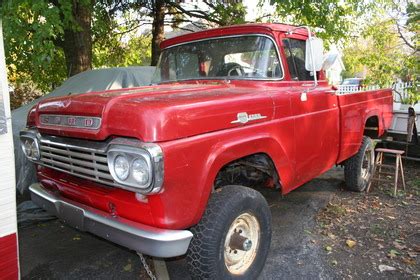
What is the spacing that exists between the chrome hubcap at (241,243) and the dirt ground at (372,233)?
2.71ft

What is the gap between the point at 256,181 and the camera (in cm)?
385

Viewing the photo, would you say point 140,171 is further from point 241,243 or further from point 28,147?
point 28,147

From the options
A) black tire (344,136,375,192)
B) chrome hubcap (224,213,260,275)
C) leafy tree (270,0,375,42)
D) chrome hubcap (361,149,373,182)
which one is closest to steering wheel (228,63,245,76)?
chrome hubcap (224,213,260,275)

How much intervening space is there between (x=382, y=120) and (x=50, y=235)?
487 cm

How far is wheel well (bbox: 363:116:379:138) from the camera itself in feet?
18.9

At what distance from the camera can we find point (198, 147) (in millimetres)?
2510

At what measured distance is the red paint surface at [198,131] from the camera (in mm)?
2395

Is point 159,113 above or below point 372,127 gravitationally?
above

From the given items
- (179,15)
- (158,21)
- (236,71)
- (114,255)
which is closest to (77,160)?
(114,255)

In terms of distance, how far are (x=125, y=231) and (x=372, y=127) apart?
183 inches

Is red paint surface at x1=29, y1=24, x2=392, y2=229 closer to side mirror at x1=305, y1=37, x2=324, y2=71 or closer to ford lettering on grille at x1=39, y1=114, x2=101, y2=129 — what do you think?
ford lettering on grille at x1=39, y1=114, x2=101, y2=129

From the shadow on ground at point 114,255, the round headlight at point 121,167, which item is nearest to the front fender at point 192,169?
the round headlight at point 121,167

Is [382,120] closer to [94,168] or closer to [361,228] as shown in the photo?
[361,228]

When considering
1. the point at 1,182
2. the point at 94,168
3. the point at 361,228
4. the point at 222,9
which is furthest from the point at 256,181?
the point at 222,9
